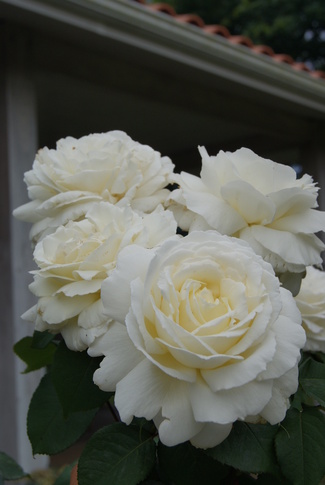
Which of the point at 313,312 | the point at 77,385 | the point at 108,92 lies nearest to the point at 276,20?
the point at 108,92

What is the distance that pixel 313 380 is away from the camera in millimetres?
801

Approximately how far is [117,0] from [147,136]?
9.68 ft

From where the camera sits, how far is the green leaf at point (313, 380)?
0.78 m

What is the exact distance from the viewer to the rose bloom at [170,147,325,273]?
77 cm

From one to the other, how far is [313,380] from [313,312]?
20 cm

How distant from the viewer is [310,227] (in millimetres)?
779

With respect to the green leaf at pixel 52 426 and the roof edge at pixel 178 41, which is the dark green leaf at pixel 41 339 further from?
the roof edge at pixel 178 41

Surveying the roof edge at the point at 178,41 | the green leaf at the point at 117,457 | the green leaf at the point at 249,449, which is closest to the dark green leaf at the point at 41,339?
the green leaf at the point at 117,457

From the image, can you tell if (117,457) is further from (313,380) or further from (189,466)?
(313,380)

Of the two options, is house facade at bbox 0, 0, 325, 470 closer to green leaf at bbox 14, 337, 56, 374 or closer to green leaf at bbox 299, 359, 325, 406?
green leaf at bbox 14, 337, 56, 374

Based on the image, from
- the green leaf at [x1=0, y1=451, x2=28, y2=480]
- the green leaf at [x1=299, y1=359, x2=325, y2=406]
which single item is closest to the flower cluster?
the green leaf at [x1=299, y1=359, x2=325, y2=406]

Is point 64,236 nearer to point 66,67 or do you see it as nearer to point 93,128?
point 66,67

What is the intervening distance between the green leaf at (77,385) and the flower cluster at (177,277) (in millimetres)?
51

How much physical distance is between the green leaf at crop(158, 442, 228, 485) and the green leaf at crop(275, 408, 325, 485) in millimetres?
73
